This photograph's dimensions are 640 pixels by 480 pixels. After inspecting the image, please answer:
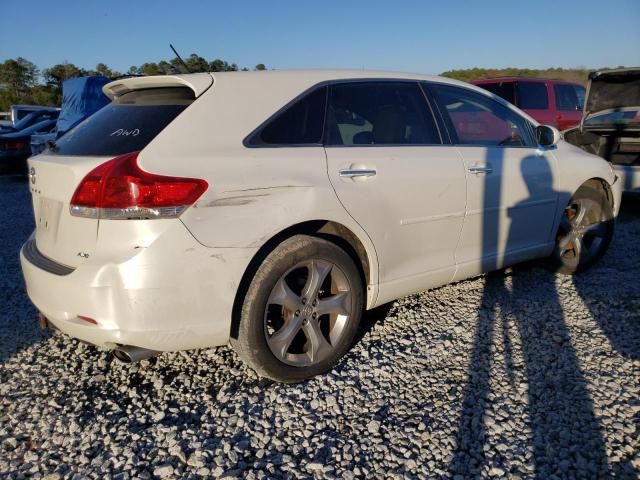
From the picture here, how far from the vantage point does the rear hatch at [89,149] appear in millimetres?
2322

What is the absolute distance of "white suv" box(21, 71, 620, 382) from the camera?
87.3 inches

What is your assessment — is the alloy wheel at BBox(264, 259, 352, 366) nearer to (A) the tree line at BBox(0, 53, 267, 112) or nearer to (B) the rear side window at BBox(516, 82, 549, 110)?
(B) the rear side window at BBox(516, 82, 549, 110)

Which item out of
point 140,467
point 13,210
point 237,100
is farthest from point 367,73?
point 13,210

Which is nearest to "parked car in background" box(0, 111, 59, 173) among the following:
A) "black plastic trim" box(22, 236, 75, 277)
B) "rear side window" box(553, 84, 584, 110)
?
"black plastic trim" box(22, 236, 75, 277)

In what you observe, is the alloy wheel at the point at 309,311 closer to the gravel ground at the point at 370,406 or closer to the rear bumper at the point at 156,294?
the gravel ground at the point at 370,406

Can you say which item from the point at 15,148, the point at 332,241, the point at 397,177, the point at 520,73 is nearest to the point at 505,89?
the point at 397,177

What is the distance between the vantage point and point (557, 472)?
206 centimetres

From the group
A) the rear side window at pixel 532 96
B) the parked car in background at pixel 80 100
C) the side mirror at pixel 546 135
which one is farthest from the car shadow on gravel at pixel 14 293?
the rear side window at pixel 532 96

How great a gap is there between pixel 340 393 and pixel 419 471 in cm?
66

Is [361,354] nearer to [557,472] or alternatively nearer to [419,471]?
[419,471]

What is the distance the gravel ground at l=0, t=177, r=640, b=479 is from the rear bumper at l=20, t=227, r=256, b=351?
424 mm

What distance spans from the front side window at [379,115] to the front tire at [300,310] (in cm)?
68

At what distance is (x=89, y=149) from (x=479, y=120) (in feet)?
8.84

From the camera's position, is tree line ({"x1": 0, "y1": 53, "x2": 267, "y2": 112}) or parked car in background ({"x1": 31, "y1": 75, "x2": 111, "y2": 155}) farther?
tree line ({"x1": 0, "y1": 53, "x2": 267, "y2": 112})
